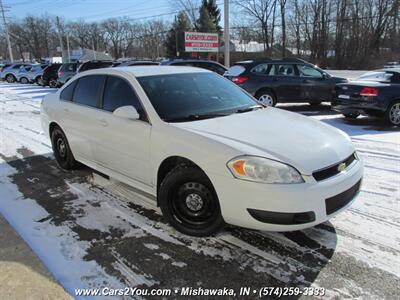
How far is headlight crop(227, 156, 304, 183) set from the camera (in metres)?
2.80

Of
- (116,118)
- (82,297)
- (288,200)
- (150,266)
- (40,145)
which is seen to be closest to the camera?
(82,297)

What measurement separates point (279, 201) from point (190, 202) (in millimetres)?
898

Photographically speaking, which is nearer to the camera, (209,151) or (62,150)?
(209,151)

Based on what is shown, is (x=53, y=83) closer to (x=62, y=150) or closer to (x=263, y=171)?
(x=62, y=150)

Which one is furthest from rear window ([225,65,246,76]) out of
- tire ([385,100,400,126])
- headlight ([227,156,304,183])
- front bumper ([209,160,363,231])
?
headlight ([227,156,304,183])

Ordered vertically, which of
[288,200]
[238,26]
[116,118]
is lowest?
[288,200]

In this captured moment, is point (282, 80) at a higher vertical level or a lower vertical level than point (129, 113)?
lower

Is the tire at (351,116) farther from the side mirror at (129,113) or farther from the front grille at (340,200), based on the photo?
the side mirror at (129,113)

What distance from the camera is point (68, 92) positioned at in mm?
5238

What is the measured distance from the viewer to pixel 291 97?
10.9 m

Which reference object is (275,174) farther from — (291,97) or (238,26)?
(238,26)

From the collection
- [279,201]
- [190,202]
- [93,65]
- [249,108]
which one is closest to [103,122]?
[190,202]

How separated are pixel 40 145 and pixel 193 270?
5372 millimetres

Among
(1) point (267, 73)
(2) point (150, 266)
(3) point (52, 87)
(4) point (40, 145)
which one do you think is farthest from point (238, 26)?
(2) point (150, 266)
